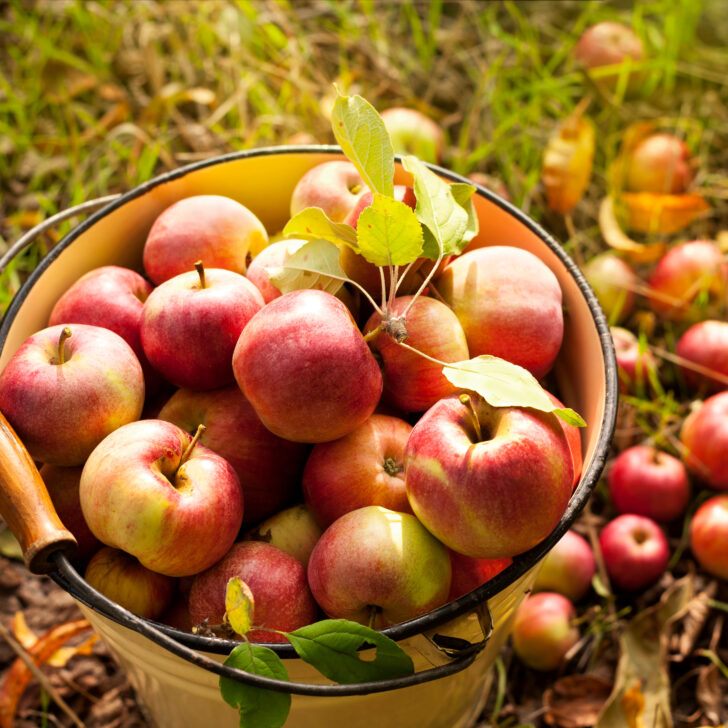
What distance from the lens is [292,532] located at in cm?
96

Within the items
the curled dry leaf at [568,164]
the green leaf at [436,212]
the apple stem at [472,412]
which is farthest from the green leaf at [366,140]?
the curled dry leaf at [568,164]

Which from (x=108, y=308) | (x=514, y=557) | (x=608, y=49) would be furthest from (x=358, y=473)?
(x=608, y=49)

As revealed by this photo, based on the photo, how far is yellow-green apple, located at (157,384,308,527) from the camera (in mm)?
975

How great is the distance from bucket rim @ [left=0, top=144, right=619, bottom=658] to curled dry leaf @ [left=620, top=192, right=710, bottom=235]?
2.67 feet

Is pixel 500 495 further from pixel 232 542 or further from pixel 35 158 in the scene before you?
pixel 35 158

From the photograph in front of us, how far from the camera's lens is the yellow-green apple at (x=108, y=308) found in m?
1.06

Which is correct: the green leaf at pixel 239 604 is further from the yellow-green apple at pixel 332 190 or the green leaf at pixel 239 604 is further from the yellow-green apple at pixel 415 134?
the yellow-green apple at pixel 415 134

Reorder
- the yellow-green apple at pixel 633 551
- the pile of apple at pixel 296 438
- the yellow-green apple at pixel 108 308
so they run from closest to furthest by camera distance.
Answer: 1. the pile of apple at pixel 296 438
2. the yellow-green apple at pixel 108 308
3. the yellow-green apple at pixel 633 551

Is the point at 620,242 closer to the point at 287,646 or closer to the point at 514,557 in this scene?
the point at 514,557

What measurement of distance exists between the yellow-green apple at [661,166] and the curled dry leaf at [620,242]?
0.11 m

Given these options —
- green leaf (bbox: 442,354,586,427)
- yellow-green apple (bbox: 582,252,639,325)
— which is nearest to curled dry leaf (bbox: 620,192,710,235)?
yellow-green apple (bbox: 582,252,639,325)

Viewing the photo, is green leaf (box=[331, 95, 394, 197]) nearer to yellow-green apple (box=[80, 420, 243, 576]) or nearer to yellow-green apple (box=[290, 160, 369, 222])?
yellow-green apple (box=[290, 160, 369, 222])

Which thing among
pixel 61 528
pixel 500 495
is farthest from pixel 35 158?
pixel 500 495

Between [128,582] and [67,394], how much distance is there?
221 mm
